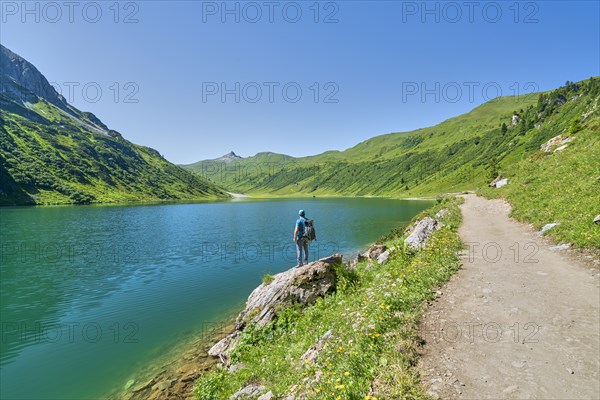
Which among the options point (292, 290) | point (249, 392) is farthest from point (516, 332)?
point (292, 290)

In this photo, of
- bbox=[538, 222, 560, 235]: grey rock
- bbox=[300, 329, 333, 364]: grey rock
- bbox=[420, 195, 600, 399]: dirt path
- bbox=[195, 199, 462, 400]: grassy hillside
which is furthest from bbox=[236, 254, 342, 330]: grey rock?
bbox=[538, 222, 560, 235]: grey rock

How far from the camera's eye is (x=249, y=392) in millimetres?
11180

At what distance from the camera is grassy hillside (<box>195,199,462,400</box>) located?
7556mm

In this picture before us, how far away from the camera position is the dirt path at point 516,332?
6875 mm

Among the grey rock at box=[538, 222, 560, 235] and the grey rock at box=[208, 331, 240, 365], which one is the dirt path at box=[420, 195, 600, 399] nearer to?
the grey rock at box=[538, 222, 560, 235]

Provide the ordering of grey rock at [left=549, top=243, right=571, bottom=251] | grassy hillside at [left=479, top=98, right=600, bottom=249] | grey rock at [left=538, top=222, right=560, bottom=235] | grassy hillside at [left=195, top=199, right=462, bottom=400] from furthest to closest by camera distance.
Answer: grey rock at [left=538, top=222, right=560, bottom=235]
grassy hillside at [left=479, top=98, right=600, bottom=249]
grey rock at [left=549, top=243, right=571, bottom=251]
grassy hillside at [left=195, top=199, right=462, bottom=400]

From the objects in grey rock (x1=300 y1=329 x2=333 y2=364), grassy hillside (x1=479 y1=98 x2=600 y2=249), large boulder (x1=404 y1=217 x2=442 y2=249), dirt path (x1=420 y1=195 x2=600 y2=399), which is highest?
grassy hillside (x1=479 y1=98 x2=600 y2=249)

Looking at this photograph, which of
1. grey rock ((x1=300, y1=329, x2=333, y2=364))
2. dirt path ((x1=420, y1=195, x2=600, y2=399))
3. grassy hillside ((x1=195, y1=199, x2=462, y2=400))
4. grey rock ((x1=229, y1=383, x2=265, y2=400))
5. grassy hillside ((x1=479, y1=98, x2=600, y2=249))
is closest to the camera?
dirt path ((x1=420, y1=195, x2=600, y2=399))

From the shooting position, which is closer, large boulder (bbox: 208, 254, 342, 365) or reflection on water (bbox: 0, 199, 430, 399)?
reflection on water (bbox: 0, 199, 430, 399)

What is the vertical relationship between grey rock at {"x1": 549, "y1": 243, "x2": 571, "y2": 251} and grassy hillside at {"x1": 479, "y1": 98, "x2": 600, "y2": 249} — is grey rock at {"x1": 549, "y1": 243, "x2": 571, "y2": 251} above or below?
below

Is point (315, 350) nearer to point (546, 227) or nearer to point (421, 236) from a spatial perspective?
point (421, 236)

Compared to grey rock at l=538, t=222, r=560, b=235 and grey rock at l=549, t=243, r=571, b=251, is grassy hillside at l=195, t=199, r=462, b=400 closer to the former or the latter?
grey rock at l=549, t=243, r=571, b=251

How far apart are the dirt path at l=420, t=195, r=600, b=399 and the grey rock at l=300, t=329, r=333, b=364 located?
3.69m

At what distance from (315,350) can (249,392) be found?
2.98 meters
